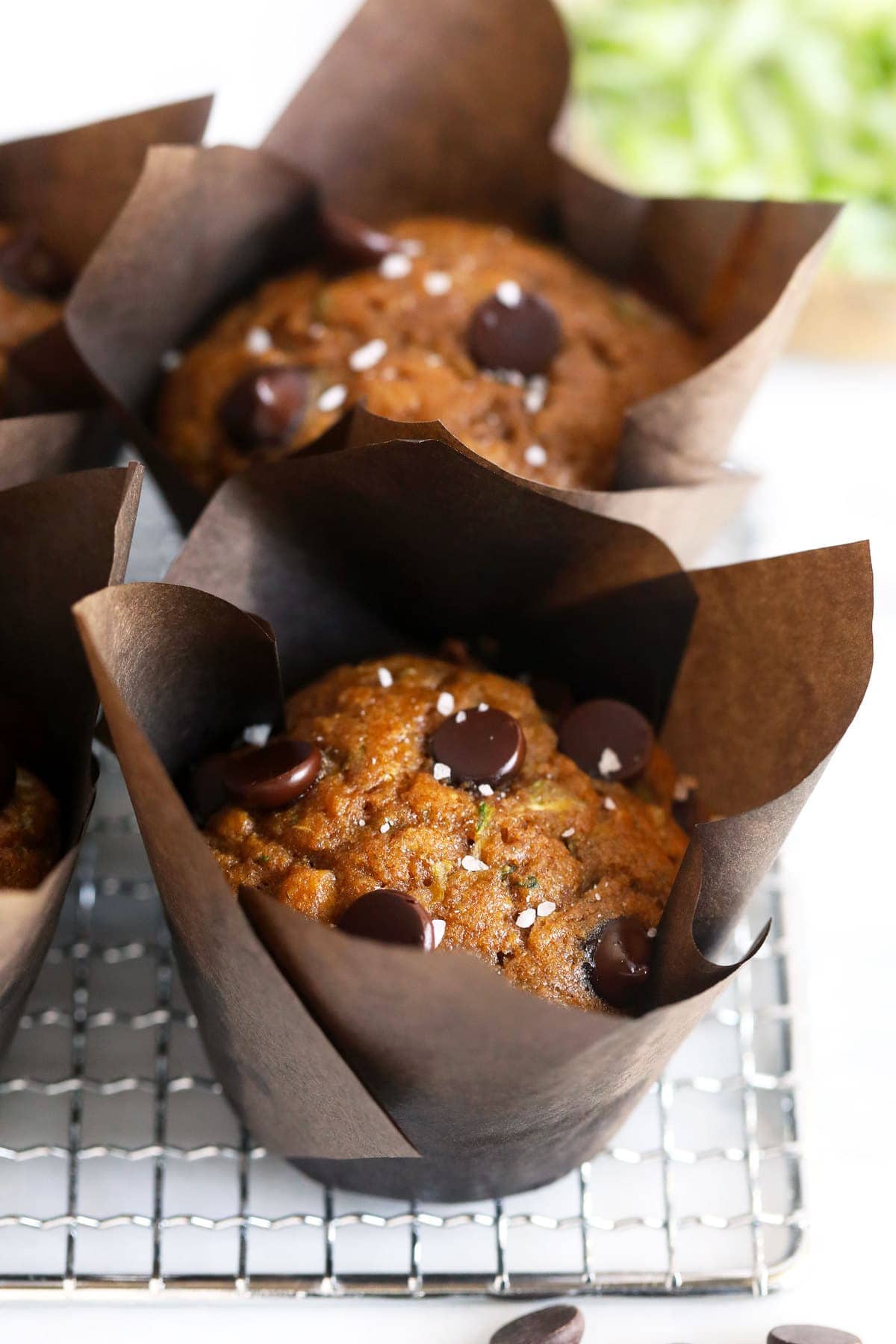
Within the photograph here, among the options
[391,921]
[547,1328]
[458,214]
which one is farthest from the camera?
[458,214]

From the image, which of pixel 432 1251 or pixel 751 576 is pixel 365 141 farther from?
pixel 432 1251

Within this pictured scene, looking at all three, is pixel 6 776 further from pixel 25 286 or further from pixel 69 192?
pixel 69 192

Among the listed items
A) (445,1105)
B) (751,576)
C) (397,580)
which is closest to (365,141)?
(397,580)

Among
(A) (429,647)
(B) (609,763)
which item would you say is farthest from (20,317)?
(B) (609,763)

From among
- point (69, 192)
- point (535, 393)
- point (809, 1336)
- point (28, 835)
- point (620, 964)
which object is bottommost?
point (809, 1336)

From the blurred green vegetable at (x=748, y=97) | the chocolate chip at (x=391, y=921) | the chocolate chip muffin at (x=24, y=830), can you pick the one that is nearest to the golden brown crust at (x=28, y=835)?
the chocolate chip muffin at (x=24, y=830)

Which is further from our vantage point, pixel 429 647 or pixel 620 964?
pixel 429 647

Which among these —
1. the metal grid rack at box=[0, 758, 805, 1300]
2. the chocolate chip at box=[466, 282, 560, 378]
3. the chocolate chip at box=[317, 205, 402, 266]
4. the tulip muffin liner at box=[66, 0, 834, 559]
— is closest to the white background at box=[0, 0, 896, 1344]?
the metal grid rack at box=[0, 758, 805, 1300]

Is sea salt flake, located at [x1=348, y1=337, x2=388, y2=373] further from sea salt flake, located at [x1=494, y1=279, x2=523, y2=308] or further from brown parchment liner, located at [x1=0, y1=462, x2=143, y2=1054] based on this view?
brown parchment liner, located at [x1=0, y1=462, x2=143, y2=1054]
